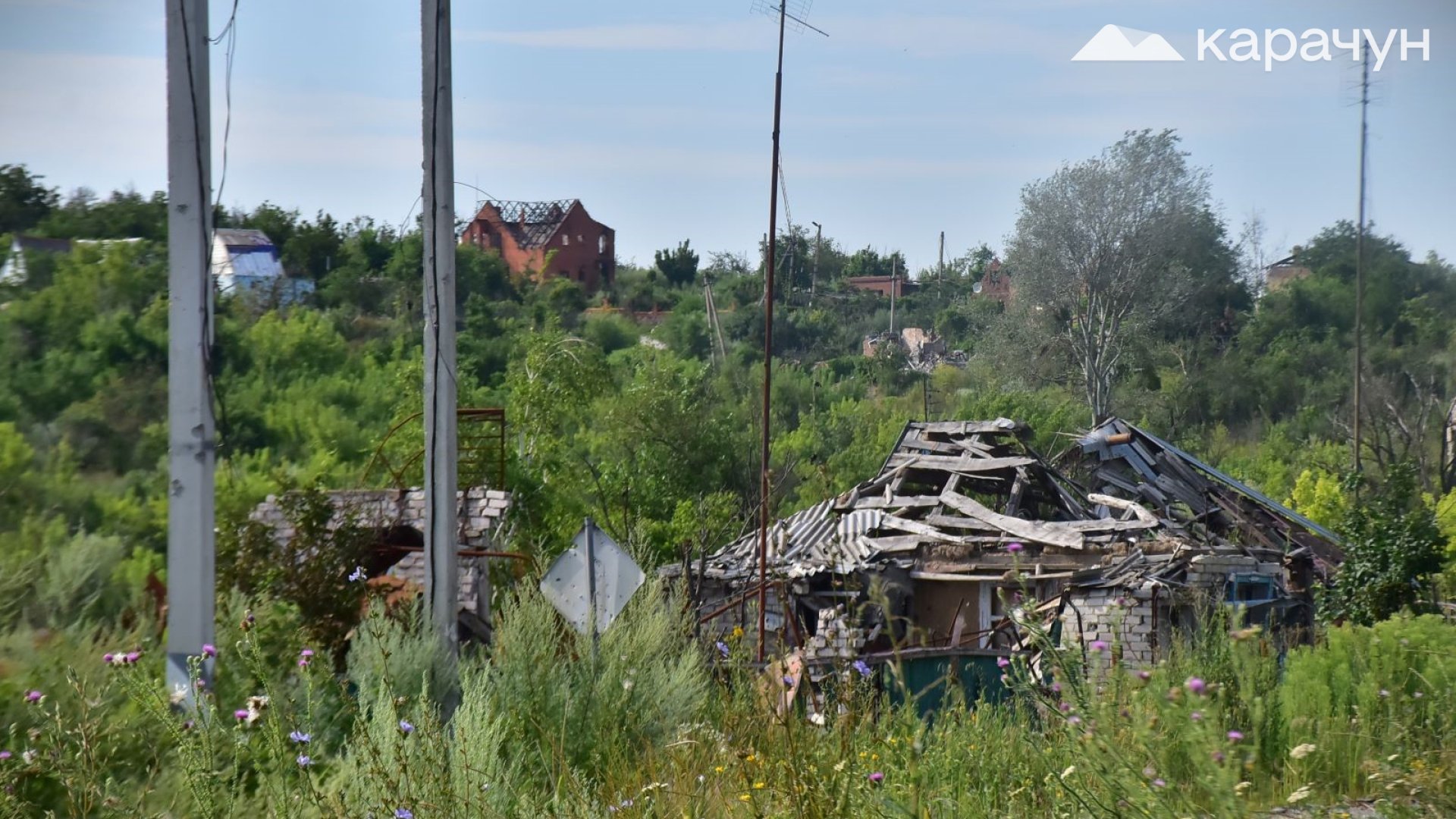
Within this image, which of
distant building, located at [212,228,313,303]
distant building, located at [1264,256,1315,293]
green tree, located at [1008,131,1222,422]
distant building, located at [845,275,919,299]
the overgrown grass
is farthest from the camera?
distant building, located at [845,275,919,299]

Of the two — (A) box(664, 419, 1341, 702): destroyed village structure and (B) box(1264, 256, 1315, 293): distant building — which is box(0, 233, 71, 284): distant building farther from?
(B) box(1264, 256, 1315, 293): distant building

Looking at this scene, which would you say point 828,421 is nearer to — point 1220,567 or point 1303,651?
point 1220,567

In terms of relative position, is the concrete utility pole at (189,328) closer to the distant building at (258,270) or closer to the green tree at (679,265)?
the distant building at (258,270)

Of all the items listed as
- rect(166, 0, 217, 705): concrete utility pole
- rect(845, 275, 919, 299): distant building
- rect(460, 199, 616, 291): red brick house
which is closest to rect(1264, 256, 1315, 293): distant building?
rect(845, 275, 919, 299): distant building

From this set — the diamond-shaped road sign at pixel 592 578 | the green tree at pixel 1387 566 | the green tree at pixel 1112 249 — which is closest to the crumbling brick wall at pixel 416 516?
the diamond-shaped road sign at pixel 592 578

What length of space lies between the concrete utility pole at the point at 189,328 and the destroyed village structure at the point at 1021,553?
7834mm

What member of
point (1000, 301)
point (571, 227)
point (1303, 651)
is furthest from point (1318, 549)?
point (571, 227)

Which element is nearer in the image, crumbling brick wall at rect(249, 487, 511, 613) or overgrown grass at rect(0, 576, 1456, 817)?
overgrown grass at rect(0, 576, 1456, 817)

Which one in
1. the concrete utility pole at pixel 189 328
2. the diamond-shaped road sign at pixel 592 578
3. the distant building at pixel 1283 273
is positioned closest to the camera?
the concrete utility pole at pixel 189 328

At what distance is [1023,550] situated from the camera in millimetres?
13773

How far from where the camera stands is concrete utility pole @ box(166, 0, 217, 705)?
5336mm

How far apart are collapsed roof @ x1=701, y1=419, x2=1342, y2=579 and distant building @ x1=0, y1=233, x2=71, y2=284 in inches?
476

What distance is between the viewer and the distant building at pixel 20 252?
21.0m

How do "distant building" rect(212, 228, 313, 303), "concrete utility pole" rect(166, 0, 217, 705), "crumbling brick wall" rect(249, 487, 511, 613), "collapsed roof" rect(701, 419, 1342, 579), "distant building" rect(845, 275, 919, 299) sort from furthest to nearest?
"distant building" rect(845, 275, 919, 299)
"distant building" rect(212, 228, 313, 303)
"collapsed roof" rect(701, 419, 1342, 579)
"crumbling brick wall" rect(249, 487, 511, 613)
"concrete utility pole" rect(166, 0, 217, 705)
